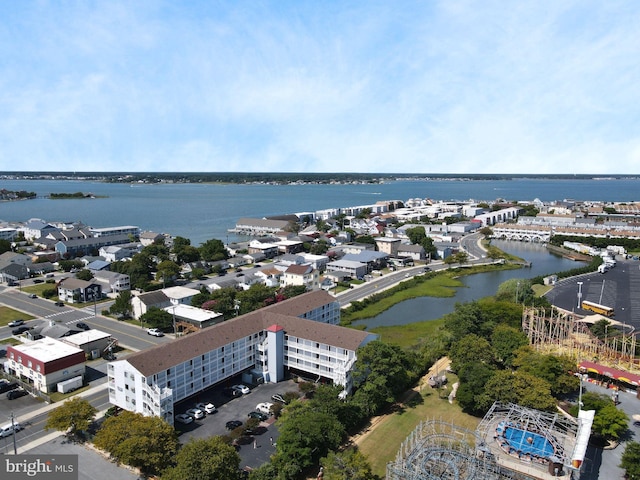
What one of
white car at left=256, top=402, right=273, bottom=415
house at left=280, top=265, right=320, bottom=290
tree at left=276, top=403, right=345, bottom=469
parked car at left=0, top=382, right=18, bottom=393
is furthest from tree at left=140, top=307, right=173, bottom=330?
tree at left=276, top=403, right=345, bottom=469

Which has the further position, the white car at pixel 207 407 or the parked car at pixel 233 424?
the white car at pixel 207 407

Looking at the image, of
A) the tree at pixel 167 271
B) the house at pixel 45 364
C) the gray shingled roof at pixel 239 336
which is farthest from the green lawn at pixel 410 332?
the tree at pixel 167 271

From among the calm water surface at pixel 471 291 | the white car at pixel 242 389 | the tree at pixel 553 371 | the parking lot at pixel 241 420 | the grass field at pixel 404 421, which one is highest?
the tree at pixel 553 371

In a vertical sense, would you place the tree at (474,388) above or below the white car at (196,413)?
above

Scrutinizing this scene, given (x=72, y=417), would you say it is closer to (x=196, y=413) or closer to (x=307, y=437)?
(x=196, y=413)

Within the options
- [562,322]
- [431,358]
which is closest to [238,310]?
[431,358]

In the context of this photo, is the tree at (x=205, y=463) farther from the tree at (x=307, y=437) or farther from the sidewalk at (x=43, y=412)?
the sidewalk at (x=43, y=412)

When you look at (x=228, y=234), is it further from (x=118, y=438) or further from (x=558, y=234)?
(x=118, y=438)
